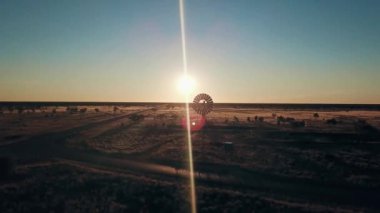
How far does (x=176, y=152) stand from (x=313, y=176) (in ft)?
55.2

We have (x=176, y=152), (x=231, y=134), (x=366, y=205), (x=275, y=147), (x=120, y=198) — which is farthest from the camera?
(x=231, y=134)

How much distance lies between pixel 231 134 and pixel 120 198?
3632cm

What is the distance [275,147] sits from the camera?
45.2m

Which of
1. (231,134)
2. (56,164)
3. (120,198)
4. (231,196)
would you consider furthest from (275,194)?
(231,134)

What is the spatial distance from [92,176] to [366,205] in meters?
21.5

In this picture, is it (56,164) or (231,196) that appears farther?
(56,164)

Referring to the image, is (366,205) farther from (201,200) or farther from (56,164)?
(56,164)

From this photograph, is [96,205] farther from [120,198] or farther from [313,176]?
[313,176]

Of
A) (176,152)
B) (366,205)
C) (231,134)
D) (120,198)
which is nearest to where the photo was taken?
(366,205)

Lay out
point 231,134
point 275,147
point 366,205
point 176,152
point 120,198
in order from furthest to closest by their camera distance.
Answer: point 231,134 < point 275,147 < point 176,152 < point 120,198 < point 366,205

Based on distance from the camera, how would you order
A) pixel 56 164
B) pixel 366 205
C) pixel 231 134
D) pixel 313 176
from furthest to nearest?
pixel 231 134, pixel 56 164, pixel 313 176, pixel 366 205

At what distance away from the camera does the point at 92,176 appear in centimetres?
3142

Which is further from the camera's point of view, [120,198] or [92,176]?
[92,176]

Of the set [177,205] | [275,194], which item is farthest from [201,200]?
[275,194]
